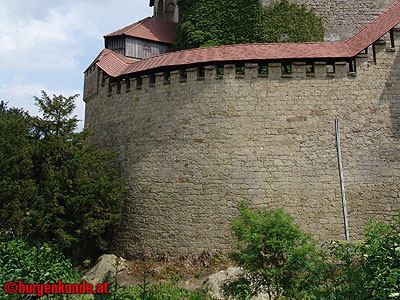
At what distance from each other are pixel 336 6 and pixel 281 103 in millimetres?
7905

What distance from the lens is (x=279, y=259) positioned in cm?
719

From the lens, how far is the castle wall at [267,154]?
10602 millimetres

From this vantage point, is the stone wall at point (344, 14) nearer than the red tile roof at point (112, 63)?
No

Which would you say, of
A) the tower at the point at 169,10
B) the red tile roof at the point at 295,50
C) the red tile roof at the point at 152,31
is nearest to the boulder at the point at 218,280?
the red tile roof at the point at 295,50

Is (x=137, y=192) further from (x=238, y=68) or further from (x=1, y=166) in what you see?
(x=238, y=68)

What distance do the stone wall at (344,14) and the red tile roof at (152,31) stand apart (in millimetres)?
6662

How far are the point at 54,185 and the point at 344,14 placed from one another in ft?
47.3

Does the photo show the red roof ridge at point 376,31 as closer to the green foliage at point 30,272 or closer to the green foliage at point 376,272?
the green foliage at point 376,272

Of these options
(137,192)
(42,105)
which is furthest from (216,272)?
(42,105)

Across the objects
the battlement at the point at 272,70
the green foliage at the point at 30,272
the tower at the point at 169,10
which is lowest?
the green foliage at the point at 30,272

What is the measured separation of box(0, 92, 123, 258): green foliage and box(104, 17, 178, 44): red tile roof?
6.99 m

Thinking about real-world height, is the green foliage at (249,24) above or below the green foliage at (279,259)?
above

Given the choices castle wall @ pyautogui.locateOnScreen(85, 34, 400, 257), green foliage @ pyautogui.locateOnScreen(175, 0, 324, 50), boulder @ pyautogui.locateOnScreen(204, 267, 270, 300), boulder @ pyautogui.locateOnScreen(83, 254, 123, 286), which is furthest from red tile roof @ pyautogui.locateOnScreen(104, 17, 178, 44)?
boulder @ pyautogui.locateOnScreen(204, 267, 270, 300)

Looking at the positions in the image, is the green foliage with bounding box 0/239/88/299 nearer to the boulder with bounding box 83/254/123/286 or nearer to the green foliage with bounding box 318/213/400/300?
the boulder with bounding box 83/254/123/286
